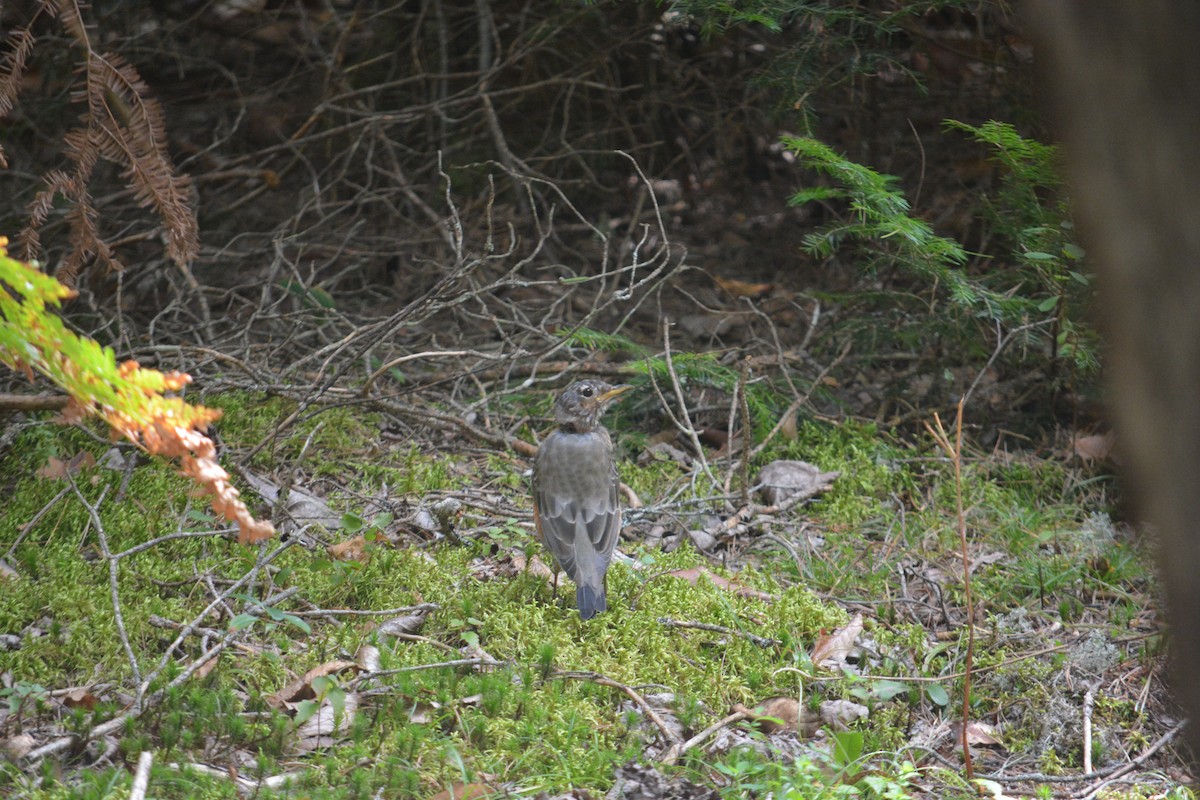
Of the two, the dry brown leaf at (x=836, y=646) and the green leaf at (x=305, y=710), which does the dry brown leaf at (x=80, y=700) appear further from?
the dry brown leaf at (x=836, y=646)

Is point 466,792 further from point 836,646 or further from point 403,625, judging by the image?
point 836,646

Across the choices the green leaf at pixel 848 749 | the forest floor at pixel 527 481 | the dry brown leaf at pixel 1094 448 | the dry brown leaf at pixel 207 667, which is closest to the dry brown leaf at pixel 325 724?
the forest floor at pixel 527 481

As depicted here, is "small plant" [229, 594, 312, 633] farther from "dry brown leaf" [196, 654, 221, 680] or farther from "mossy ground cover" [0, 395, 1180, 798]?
"dry brown leaf" [196, 654, 221, 680]

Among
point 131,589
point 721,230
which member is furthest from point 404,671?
point 721,230

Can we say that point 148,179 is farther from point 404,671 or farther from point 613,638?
point 613,638

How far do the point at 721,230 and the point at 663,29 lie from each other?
1.70 m

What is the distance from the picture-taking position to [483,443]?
643cm

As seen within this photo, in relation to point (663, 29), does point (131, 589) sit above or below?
below

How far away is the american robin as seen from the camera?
4.65 m

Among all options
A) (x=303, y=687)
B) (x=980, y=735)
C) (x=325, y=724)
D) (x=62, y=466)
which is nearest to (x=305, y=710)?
(x=325, y=724)

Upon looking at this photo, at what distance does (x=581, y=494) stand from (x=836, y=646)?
133cm

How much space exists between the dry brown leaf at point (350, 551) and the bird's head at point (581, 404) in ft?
4.30

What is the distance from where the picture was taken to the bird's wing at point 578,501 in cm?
471

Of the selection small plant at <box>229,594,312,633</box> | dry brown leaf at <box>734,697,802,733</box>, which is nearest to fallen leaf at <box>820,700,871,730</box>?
dry brown leaf at <box>734,697,802,733</box>
